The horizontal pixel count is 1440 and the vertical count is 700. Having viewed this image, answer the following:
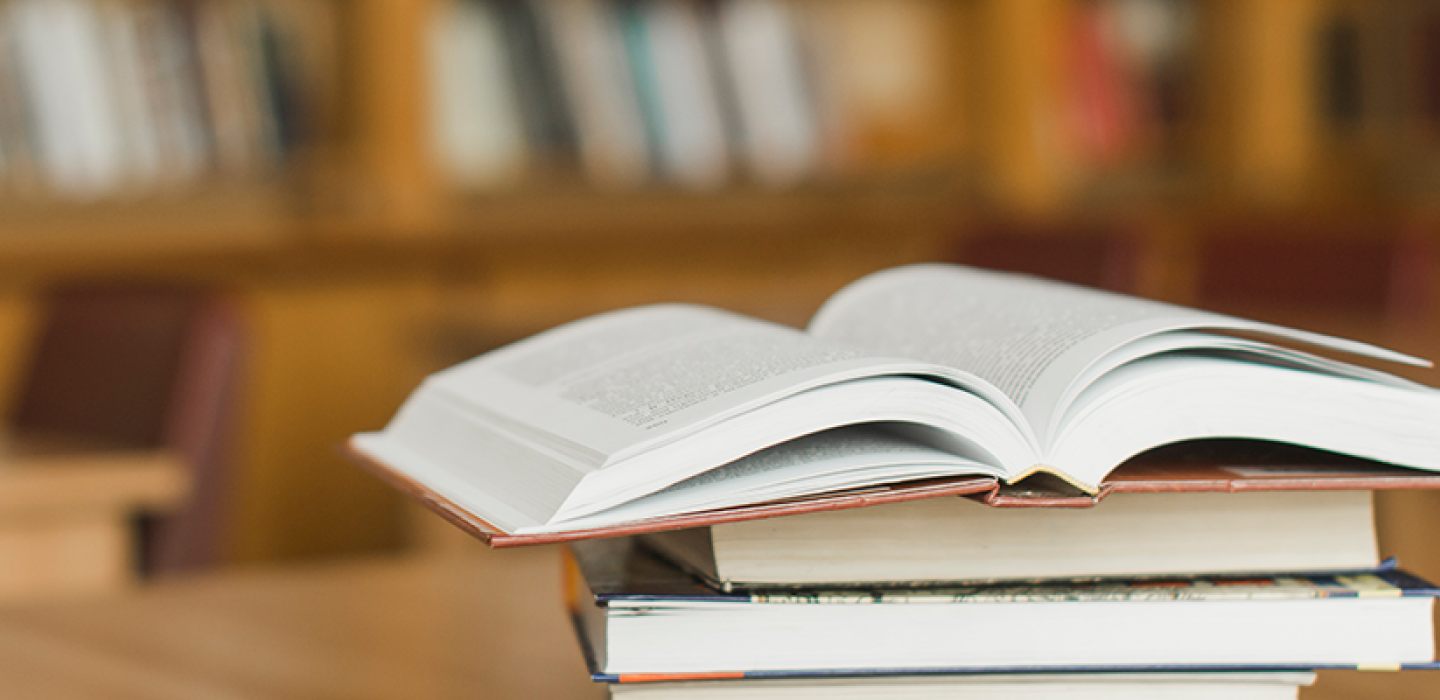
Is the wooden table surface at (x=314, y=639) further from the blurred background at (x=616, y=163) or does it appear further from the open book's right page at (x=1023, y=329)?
the blurred background at (x=616, y=163)

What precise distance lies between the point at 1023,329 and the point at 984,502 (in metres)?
0.10

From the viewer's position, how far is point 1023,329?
497 mm

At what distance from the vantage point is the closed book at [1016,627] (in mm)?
451

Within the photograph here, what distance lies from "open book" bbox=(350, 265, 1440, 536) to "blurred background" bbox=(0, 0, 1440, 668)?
3.96 ft

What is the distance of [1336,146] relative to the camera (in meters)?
3.13

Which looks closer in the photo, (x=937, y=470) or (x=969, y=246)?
(x=937, y=470)

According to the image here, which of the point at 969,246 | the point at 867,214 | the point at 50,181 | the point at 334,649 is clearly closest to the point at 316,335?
the point at 50,181

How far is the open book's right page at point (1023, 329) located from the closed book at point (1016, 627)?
0.24 feet

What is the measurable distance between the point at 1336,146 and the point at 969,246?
68.8 inches

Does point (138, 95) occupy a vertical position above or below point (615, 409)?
above

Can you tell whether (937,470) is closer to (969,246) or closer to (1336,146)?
(969,246)

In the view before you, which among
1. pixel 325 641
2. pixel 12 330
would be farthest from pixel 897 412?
pixel 12 330

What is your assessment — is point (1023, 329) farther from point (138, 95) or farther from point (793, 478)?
point (138, 95)

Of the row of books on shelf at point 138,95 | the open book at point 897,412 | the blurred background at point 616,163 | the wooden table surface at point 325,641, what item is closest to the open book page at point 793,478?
the open book at point 897,412
